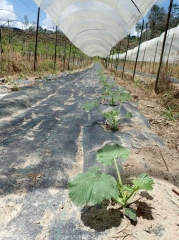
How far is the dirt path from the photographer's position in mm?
1574

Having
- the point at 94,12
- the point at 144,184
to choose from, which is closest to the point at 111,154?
the point at 144,184

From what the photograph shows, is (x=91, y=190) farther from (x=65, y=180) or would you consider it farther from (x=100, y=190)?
Result: (x=65, y=180)

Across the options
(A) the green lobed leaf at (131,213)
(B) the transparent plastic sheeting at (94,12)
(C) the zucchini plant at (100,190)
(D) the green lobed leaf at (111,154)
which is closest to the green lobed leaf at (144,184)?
(C) the zucchini plant at (100,190)

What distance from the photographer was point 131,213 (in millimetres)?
1610

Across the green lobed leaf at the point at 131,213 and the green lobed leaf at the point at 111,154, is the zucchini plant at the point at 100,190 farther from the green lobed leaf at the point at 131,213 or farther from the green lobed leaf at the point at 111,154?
the green lobed leaf at the point at 111,154

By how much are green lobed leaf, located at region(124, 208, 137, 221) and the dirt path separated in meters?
0.05

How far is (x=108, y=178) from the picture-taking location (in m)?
1.59

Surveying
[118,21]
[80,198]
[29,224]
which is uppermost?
[118,21]

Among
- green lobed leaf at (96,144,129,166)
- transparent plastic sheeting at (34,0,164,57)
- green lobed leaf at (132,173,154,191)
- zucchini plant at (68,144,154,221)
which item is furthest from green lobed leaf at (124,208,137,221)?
transparent plastic sheeting at (34,0,164,57)

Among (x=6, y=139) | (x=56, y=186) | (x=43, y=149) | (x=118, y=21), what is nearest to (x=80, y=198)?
(x=56, y=186)

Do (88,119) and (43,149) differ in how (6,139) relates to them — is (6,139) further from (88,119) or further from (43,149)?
(88,119)

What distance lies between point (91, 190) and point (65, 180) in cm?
76

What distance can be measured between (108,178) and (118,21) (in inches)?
360

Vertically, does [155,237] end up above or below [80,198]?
below
